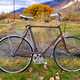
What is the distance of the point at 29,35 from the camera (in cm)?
693

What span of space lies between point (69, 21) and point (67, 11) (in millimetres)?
366

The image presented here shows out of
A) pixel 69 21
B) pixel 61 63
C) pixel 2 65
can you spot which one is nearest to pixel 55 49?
pixel 61 63

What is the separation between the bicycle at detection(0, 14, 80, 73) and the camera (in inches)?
270

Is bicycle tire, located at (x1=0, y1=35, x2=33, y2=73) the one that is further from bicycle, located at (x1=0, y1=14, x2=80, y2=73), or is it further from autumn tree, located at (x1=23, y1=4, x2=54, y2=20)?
autumn tree, located at (x1=23, y1=4, x2=54, y2=20)

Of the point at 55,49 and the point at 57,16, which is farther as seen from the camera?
the point at 57,16

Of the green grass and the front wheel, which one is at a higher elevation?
the front wheel

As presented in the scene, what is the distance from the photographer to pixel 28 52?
6.93 metres

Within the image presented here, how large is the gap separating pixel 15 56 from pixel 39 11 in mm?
3041

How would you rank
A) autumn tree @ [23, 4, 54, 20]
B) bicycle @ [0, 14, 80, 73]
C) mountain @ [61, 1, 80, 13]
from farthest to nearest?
mountain @ [61, 1, 80, 13], autumn tree @ [23, 4, 54, 20], bicycle @ [0, 14, 80, 73]

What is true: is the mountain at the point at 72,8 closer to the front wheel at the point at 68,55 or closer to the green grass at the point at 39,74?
the front wheel at the point at 68,55

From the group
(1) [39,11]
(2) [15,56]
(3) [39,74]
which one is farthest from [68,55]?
(1) [39,11]

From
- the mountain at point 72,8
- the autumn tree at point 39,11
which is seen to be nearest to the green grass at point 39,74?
the autumn tree at point 39,11

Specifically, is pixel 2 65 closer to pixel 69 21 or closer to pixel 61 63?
pixel 61 63

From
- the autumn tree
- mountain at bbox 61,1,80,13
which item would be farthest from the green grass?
mountain at bbox 61,1,80,13
